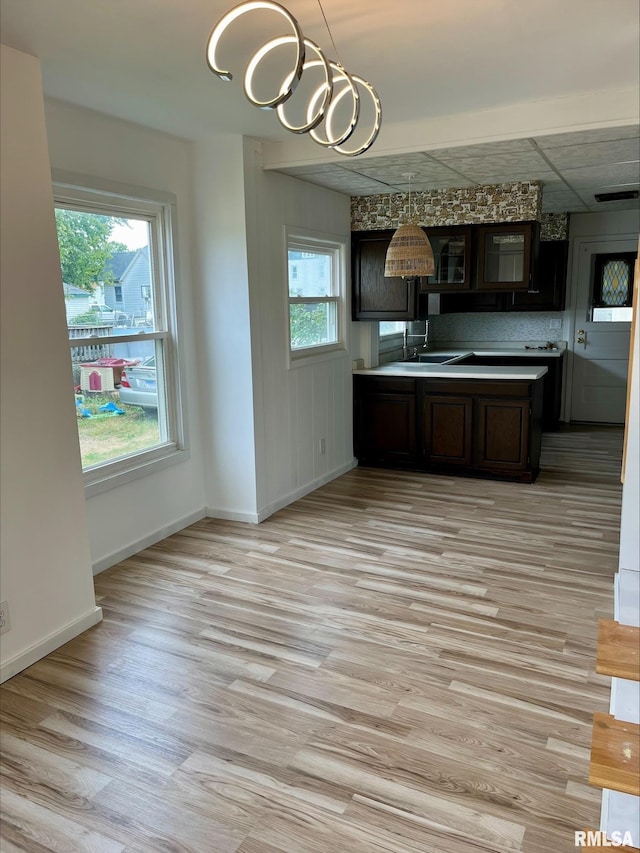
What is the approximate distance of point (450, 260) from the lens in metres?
5.48

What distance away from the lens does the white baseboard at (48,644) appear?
2.68m

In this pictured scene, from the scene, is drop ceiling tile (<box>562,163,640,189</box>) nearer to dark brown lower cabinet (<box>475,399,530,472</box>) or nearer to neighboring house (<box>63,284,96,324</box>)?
dark brown lower cabinet (<box>475,399,530,472</box>)

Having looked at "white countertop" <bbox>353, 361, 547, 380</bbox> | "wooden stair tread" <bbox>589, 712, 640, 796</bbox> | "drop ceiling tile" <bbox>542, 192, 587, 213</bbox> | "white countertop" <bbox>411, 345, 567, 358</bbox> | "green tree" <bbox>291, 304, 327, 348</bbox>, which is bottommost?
"wooden stair tread" <bbox>589, 712, 640, 796</bbox>

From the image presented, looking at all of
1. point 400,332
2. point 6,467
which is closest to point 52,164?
point 6,467

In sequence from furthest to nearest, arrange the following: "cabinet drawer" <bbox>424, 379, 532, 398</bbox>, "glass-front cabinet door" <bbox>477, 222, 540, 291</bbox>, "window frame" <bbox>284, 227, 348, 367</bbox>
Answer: "cabinet drawer" <bbox>424, 379, 532, 398</bbox>
"glass-front cabinet door" <bbox>477, 222, 540, 291</bbox>
"window frame" <bbox>284, 227, 348, 367</bbox>

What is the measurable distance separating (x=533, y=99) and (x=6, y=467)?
314 centimetres

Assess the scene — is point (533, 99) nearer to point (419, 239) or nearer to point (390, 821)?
point (419, 239)

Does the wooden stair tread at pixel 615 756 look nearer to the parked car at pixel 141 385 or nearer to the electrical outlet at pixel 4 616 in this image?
the electrical outlet at pixel 4 616

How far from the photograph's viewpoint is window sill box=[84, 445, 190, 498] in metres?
3.62

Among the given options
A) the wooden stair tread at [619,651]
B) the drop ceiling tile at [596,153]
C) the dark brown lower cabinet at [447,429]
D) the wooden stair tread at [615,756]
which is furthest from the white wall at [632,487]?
the dark brown lower cabinet at [447,429]

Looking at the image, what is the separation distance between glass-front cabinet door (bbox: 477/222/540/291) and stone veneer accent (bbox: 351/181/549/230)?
103mm

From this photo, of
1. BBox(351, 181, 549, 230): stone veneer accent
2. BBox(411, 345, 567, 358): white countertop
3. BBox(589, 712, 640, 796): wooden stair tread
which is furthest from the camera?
BBox(411, 345, 567, 358): white countertop

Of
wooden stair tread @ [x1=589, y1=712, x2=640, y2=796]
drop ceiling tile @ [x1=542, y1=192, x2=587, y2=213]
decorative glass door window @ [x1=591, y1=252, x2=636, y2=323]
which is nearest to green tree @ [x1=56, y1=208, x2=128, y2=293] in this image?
wooden stair tread @ [x1=589, y1=712, x2=640, y2=796]

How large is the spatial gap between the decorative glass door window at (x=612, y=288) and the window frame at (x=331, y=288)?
3.55 meters
